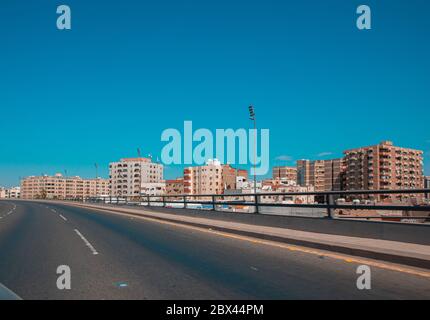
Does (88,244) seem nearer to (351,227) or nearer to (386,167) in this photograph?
(351,227)

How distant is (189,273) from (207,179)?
515ft

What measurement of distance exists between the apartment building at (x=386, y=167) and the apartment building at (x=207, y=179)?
45.5 metres

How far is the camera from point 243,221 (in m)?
19.1

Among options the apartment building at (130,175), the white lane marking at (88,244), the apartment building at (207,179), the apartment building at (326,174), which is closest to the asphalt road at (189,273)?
the white lane marking at (88,244)

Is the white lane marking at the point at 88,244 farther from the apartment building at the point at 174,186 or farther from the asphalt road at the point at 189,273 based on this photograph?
the apartment building at the point at 174,186

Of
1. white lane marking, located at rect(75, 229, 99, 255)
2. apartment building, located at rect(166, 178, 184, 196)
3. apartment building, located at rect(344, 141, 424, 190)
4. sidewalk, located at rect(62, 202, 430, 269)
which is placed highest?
apartment building, located at rect(344, 141, 424, 190)

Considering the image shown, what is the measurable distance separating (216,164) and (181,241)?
148m

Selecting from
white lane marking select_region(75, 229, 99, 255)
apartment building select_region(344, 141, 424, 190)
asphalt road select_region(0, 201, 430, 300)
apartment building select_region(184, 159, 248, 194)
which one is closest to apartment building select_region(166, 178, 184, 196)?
apartment building select_region(184, 159, 248, 194)

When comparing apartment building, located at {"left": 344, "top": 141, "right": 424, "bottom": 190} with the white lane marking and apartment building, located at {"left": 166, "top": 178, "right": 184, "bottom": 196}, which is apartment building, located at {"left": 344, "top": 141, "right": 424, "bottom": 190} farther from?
the white lane marking

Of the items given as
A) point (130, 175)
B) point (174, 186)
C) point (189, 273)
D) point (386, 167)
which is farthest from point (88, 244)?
point (174, 186)

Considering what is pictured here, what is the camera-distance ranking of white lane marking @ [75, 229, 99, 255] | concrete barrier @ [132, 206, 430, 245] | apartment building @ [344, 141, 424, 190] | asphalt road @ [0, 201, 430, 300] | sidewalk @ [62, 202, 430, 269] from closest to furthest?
asphalt road @ [0, 201, 430, 300], sidewalk @ [62, 202, 430, 269], concrete barrier @ [132, 206, 430, 245], white lane marking @ [75, 229, 99, 255], apartment building @ [344, 141, 424, 190]

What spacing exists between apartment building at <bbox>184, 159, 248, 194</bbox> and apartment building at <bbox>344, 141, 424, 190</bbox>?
45539 millimetres

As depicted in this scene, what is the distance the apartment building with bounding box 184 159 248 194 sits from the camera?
164500mm

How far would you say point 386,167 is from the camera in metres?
129
